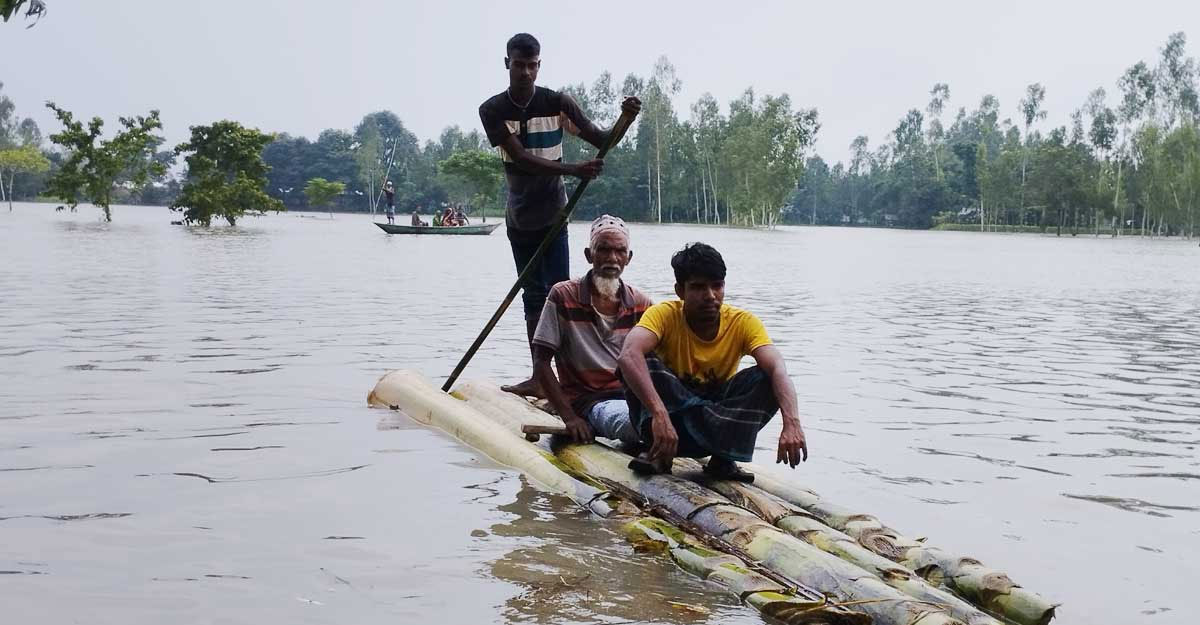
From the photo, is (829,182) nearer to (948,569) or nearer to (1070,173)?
(1070,173)

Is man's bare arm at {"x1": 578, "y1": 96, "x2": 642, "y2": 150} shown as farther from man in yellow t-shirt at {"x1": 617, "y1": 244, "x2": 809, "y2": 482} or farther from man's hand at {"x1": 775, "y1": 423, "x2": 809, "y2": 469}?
man's hand at {"x1": 775, "y1": 423, "x2": 809, "y2": 469}

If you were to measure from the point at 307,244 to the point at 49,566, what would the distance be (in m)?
30.5

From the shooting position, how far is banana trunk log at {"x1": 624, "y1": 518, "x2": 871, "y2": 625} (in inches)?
130

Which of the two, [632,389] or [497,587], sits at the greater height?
[632,389]

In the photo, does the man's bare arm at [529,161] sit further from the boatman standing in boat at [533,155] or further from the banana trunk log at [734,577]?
the banana trunk log at [734,577]

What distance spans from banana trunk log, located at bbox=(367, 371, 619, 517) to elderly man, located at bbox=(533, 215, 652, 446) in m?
0.25

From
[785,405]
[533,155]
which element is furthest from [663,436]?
[533,155]

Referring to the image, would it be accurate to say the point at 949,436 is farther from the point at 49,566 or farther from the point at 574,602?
the point at 49,566

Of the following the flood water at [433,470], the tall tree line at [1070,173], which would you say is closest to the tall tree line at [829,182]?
the tall tree line at [1070,173]

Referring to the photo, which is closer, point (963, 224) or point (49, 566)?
point (49, 566)

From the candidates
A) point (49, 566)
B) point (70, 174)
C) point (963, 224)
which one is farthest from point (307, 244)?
point (963, 224)

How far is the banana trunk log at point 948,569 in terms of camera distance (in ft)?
11.0

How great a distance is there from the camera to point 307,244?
33.5 meters

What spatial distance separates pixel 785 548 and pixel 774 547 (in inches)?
1.7
